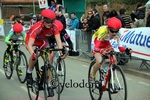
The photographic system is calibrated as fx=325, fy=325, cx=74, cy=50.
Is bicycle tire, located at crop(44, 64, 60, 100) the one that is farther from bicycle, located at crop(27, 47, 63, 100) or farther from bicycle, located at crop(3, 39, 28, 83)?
bicycle, located at crop(3, 39, 28, 83)

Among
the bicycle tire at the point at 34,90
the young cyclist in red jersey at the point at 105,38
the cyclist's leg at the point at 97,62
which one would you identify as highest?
the young cyclist in red jersey at the point at 105,38

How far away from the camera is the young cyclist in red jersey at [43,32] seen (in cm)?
604

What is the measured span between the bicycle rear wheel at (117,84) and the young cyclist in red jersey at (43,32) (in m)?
1.10

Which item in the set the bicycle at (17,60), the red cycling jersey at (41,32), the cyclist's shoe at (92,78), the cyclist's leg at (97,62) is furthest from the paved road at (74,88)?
the red cycling jersey at (41,32)

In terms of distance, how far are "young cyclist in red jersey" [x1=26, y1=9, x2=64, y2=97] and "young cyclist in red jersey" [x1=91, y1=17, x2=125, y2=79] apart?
0.76 m

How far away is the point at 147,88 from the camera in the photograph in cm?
828

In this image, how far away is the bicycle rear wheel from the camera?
→ 19.2 feet

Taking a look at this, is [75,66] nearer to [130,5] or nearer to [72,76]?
[72,76]

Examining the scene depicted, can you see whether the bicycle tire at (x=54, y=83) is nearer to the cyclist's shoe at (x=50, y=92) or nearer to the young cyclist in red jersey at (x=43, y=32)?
the cyclist's shoe at (x=50, y=92)

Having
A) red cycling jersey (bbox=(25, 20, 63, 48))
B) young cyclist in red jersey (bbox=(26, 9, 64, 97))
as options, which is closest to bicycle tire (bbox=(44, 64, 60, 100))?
young cyclist in red jersey (bbox=(26, 9, 64, 97))

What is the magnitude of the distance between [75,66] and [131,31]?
268cm

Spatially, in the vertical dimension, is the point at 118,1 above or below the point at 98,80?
above

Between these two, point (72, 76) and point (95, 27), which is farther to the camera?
point (95, 27)

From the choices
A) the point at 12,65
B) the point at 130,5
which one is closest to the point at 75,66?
the point at 12,65
